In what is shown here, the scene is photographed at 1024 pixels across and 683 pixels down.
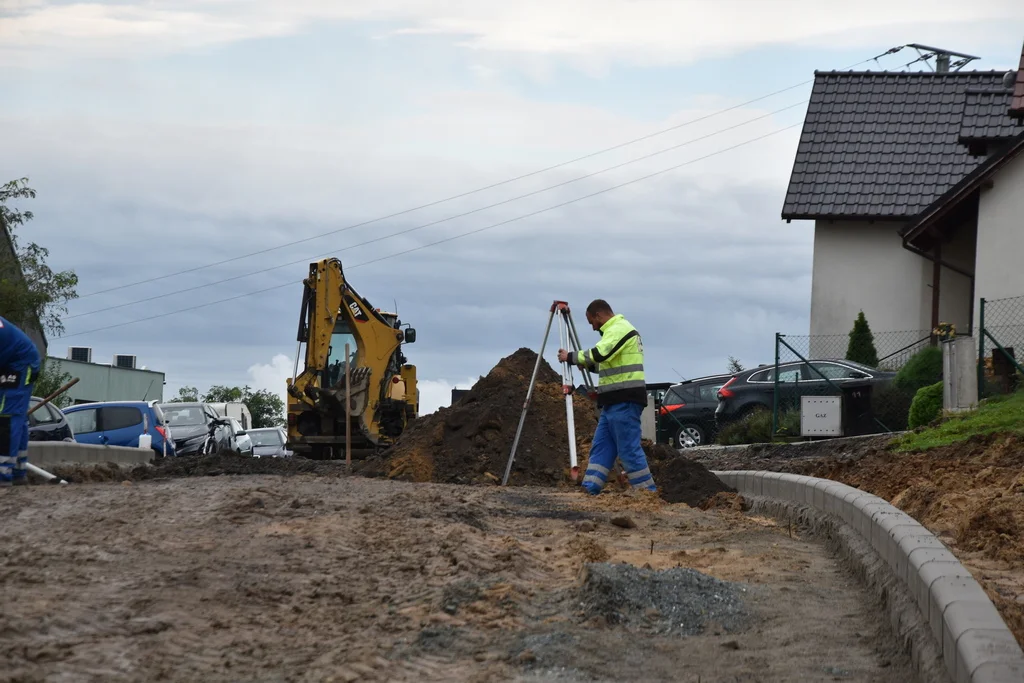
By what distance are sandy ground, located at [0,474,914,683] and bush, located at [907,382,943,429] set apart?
10793 millimetres

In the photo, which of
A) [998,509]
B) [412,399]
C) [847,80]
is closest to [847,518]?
[998,509]

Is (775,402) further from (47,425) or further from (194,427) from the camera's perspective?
(194,427)

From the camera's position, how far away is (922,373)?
22984 mm

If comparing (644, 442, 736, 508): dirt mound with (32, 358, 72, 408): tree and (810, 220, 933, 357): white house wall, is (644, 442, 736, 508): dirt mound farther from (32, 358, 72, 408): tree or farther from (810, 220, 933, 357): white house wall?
(32, 358, 72, 408): tree

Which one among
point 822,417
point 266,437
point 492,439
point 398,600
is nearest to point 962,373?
point 822,417

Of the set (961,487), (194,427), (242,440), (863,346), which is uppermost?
(863,346)

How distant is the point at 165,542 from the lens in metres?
7.92

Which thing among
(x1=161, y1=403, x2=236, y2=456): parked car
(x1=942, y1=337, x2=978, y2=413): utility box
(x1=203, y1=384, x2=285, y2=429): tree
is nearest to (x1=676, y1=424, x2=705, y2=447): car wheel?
(x1=942, y1=337, x2=978, y2=413): utility box

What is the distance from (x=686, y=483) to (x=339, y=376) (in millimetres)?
11185

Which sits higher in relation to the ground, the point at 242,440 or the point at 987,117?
the point at 987,117

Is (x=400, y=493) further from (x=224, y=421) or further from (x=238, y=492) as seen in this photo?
(x=224, y=421)

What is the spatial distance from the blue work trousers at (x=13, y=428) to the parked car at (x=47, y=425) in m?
7.14

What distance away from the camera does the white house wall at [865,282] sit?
32094 millimetres

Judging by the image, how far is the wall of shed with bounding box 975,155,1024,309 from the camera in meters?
24.8
